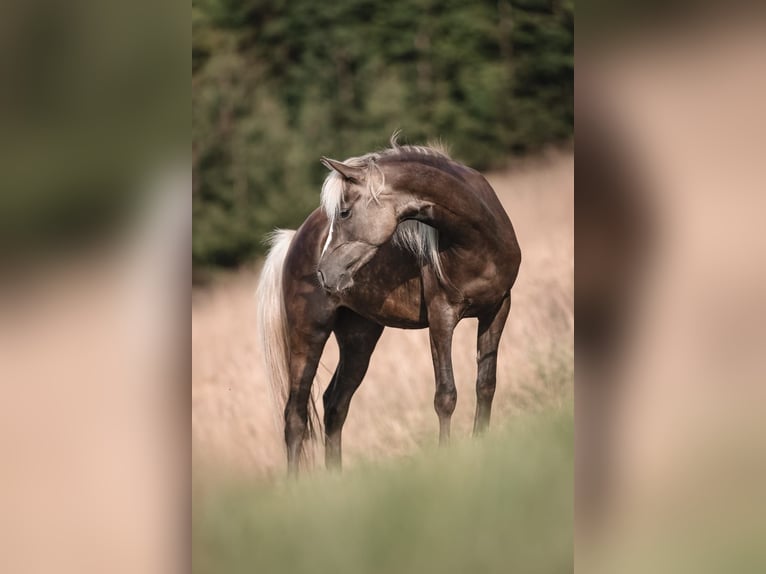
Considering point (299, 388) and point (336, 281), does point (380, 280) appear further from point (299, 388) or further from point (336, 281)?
point (299, 388)

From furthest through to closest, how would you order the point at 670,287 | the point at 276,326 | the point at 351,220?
the point at 670,287
the point at 276,326
the point at 351,220

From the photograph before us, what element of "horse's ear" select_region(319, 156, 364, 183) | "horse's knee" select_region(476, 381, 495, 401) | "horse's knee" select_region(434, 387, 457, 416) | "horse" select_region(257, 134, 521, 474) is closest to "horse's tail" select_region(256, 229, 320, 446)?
"horse" select_region(257, 134, 521, 474)

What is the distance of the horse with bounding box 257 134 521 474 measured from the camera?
3809 millimetres

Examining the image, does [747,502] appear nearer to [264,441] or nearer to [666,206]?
[666,206]

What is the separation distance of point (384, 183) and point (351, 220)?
0.20 metres

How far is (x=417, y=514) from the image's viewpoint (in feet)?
12.7

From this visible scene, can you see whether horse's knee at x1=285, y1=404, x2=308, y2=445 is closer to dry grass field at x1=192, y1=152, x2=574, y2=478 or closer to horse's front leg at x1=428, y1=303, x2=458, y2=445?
dry grass field at x1=192, y1=152, x2=574, y2=478

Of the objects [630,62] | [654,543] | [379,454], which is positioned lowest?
[654,543]

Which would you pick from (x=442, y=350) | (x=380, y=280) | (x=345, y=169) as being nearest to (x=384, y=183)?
(x=345, y=169)

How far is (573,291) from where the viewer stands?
4.01m

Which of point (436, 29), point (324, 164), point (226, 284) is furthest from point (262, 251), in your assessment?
point (436, 29)

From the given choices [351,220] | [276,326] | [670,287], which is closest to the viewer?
[351,220]

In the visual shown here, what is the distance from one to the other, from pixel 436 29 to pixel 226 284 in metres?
1.36

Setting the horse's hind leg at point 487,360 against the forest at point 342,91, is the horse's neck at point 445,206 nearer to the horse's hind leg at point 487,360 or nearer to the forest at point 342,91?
the forest at point 342,91
